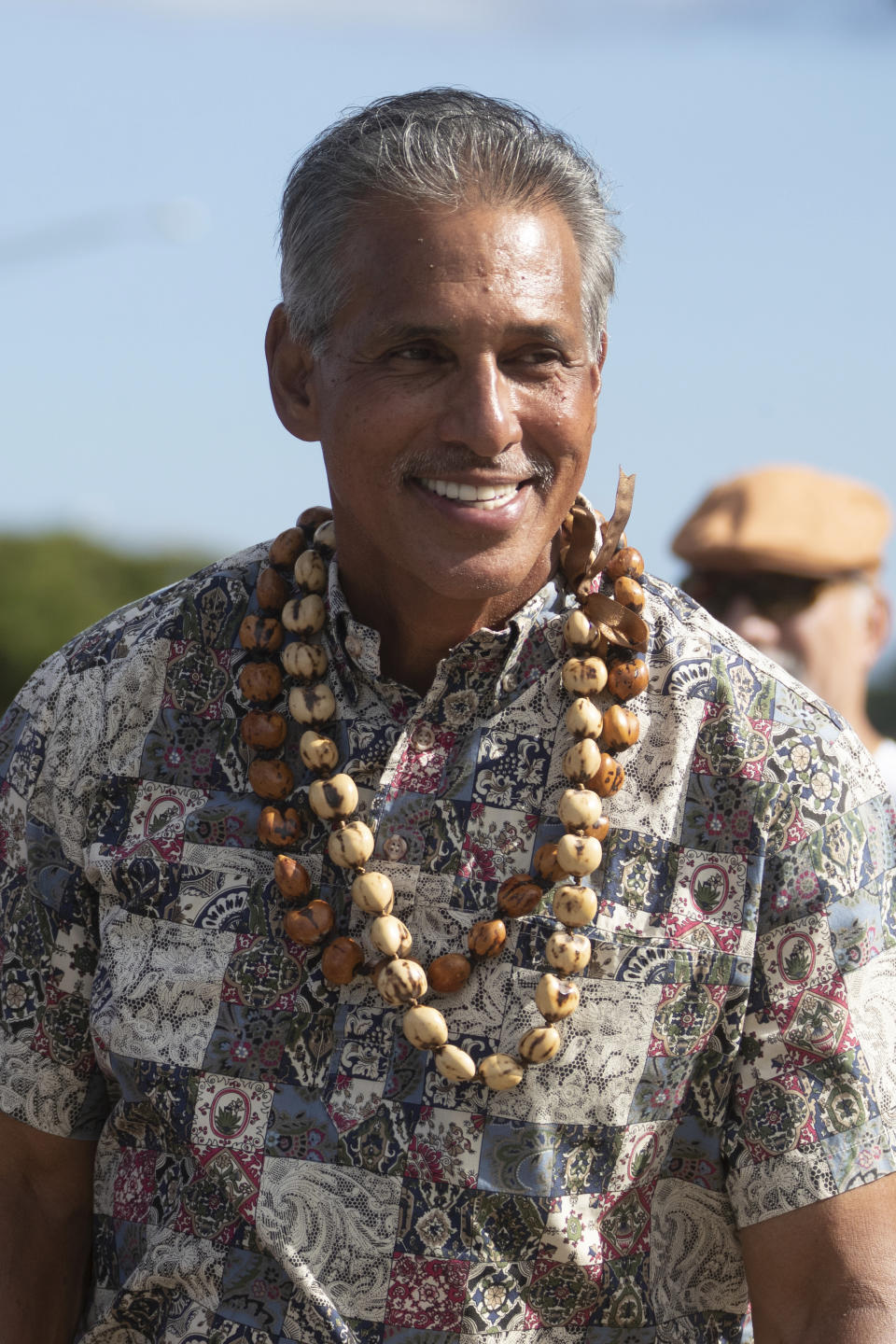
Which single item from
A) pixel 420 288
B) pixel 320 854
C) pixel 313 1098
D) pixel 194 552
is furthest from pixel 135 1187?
pixel 194 552

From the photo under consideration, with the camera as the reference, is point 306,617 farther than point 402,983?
Yes

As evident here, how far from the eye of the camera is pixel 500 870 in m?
2.35

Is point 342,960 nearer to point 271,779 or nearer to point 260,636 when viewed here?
point 271,779

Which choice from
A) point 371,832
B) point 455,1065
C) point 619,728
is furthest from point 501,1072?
point 619,728

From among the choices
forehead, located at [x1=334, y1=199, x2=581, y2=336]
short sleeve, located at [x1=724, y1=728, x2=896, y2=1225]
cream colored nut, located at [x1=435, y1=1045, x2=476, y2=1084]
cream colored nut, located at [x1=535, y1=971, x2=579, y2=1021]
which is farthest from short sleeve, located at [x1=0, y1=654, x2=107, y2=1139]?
short sleeve, located at [x1=724, y1=728, x2=896, y2=1225]

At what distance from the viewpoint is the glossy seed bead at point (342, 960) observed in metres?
2.33

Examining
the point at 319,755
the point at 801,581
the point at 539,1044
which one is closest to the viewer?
the point at 539,1044

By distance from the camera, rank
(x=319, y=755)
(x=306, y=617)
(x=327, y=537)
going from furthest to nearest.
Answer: (x=327, y=537) → (x=306, y=617) → (x=319, y=755)

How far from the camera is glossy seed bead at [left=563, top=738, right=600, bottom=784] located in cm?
232

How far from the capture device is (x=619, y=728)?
235 centimetres

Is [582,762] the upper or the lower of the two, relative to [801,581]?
upper

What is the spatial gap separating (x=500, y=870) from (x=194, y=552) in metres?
19.8

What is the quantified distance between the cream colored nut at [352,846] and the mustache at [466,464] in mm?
471

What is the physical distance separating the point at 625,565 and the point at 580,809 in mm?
384
